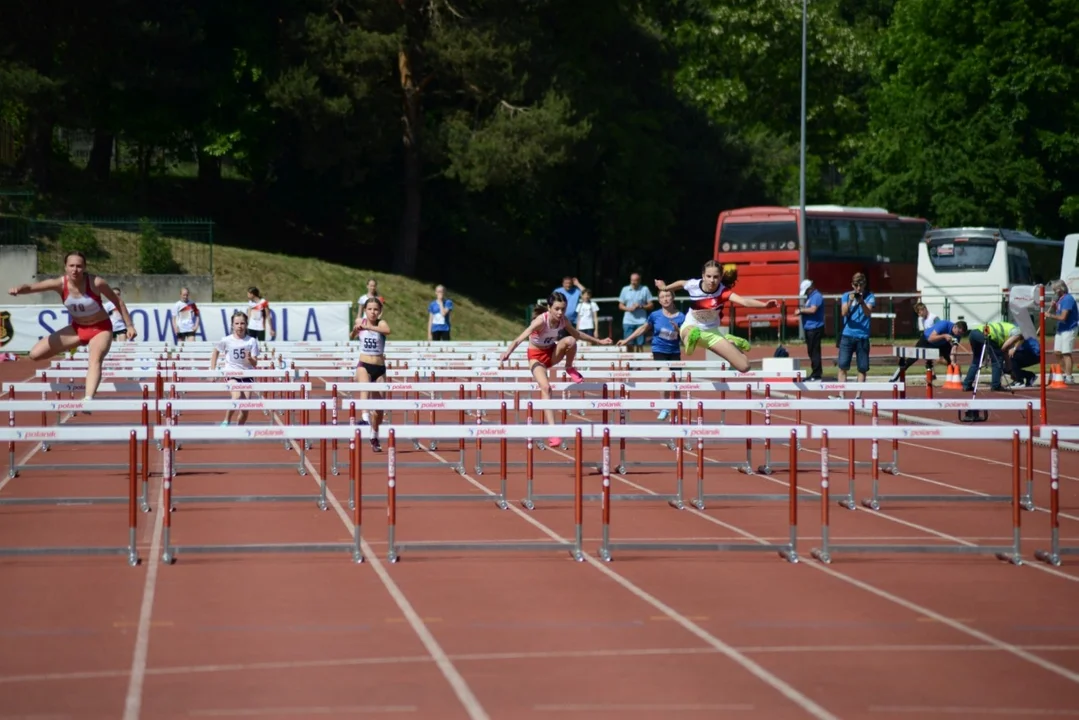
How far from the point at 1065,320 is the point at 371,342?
15.4 m

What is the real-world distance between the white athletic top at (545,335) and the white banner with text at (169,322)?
2085 cm

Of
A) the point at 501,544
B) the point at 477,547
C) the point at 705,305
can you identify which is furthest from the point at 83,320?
the point at 705,305

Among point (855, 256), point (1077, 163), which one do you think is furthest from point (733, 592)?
point (1077, 163)

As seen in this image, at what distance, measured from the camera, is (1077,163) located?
58.6 meters

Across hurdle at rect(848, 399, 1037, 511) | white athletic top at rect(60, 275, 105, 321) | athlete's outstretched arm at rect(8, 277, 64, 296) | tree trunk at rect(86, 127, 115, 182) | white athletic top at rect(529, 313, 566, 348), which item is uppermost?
tree trunk at rect(86, 127, 115, 182)

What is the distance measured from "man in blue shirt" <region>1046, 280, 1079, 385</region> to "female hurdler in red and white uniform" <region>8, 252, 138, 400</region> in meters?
17.9

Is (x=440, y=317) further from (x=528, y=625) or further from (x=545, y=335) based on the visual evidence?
(x=528, y=625)

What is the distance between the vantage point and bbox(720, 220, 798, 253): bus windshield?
46500 millimetres

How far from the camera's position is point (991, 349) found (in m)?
25.4

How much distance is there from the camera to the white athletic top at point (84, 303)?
49.4 ft

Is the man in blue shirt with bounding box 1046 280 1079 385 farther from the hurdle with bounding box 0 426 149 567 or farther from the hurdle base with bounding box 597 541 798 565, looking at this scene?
the hurdle with bounding box 0 426 149 567

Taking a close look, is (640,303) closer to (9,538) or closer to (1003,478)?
(1003,478)

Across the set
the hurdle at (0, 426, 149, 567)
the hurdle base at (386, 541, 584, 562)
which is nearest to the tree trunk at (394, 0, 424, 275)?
the hurdle at (0, 426, 149, 567)

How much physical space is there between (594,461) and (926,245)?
32422 millimetres
